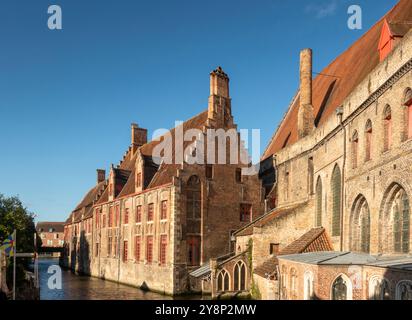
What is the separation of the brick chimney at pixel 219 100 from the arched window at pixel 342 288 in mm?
17382

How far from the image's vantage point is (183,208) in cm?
2934

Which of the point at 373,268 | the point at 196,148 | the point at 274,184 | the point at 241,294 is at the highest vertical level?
the point at 196,148

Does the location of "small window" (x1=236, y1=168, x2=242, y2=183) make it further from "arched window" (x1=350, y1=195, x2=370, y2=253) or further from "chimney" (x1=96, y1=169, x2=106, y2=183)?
"chimney" (x1=96, y1=169, x2=106, y2=183)

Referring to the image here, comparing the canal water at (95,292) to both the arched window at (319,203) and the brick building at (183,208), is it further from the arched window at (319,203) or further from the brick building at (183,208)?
the arched window at (319,203)

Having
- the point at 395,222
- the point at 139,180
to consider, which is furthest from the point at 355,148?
the point at 139,180

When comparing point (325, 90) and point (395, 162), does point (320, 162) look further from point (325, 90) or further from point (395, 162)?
point (395, 162)

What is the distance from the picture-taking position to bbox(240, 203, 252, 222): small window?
103 ft

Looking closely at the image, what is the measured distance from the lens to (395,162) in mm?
14305

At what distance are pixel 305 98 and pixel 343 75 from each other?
2414 mm

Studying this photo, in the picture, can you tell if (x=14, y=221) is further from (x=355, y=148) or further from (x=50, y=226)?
(x=50, y=226)

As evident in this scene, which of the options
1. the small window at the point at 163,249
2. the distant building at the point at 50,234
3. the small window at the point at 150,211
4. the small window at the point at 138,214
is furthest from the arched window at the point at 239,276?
the distant building at the point at 50,234

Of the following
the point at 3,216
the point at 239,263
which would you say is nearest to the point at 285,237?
the point at 239,263

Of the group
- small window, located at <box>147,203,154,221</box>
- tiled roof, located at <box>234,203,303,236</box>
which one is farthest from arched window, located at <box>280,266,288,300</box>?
small window, located at <box>147,203,154,221</box>
